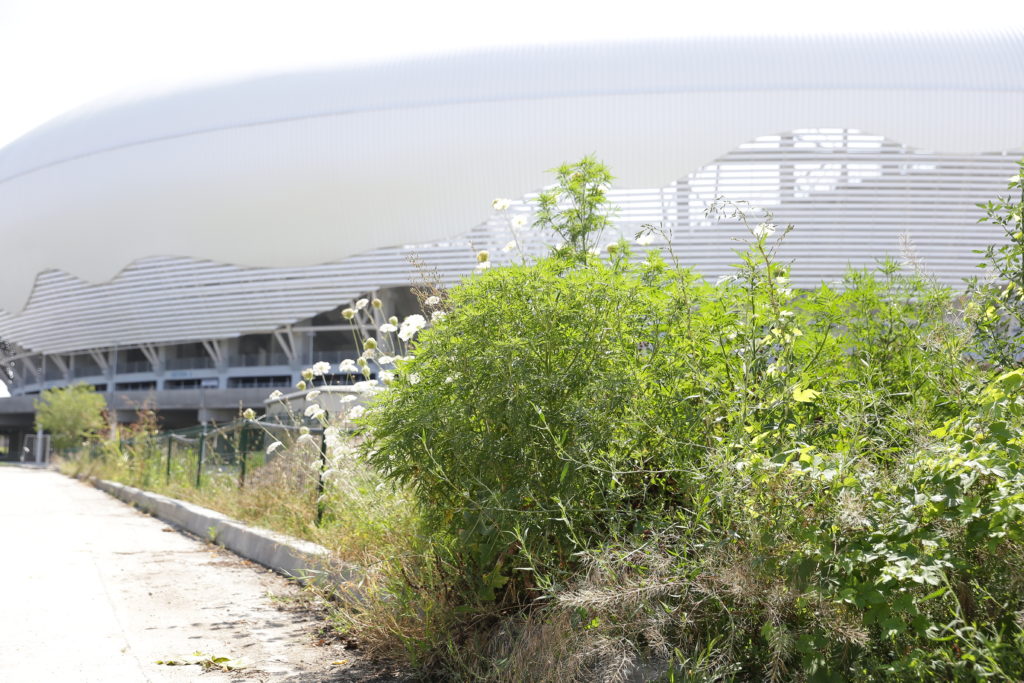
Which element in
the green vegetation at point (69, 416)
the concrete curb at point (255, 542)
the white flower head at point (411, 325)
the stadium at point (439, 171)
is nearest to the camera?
the white flower head at point (411, 325)

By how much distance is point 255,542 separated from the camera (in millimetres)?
8250

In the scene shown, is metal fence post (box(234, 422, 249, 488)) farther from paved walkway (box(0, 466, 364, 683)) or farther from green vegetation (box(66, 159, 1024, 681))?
green vegetation (box(66, 159, 1024, 681))

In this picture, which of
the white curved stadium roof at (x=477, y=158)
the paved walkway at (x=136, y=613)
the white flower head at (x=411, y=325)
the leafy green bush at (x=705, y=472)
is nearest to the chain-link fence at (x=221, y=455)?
the paved walkway at (x=136, y=613)

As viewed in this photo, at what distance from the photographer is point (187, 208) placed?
50.7m

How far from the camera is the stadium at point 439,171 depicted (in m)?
42.8

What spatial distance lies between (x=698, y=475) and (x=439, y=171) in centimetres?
4479

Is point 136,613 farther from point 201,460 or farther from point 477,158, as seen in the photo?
point 477,158

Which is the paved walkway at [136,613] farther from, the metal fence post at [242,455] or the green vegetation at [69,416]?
the green vegetation at [69,416]

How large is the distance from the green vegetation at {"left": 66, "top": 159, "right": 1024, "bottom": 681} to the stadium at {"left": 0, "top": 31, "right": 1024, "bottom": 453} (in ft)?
107

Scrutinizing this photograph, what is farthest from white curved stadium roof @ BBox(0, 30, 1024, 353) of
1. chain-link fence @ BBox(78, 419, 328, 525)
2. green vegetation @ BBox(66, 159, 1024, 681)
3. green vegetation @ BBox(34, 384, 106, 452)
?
green vegetation @ BBox(66, 159, 1024, 681)

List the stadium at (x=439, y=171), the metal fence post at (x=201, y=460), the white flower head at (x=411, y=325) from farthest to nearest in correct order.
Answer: the stadium at (x=439, y=171), the metal fence post at (x=201, y=460), the white flower head at (x=411, y=325)

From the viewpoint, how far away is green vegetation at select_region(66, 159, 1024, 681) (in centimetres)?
272

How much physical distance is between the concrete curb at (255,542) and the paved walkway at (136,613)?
171 millimetres

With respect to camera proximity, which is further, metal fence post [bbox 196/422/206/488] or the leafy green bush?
metal fence post [bbox 196/422/206/488]
